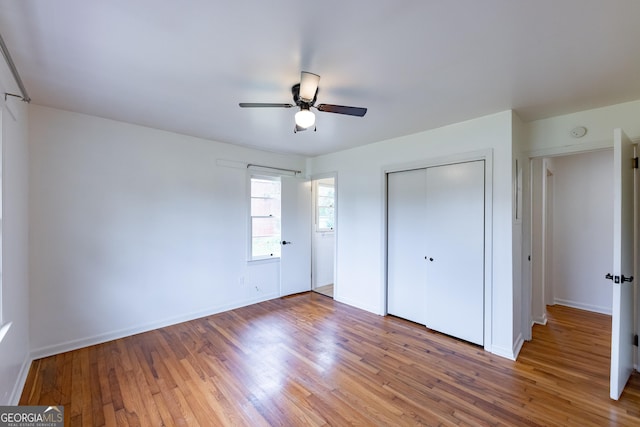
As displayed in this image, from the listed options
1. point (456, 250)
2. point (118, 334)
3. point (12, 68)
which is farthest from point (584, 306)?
point (12, 68)

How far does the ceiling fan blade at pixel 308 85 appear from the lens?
5.82ft

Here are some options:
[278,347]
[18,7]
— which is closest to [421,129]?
[278,347]

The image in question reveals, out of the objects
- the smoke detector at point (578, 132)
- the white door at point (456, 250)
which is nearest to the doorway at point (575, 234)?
the smoke detector at point (578, 132)

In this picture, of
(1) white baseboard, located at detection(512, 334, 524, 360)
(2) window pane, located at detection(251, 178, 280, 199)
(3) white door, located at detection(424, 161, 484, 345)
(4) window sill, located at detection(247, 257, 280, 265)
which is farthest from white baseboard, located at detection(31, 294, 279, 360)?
(1) white baseboard, located at detection(512, 334, 524, 360)

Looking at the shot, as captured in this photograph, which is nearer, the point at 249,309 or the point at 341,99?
the point at 341,99

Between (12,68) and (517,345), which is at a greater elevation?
(12,68)

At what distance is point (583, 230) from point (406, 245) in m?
2.72

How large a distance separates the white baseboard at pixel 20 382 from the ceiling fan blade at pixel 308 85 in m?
2.96

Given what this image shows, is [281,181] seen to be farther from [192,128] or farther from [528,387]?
[528,387]

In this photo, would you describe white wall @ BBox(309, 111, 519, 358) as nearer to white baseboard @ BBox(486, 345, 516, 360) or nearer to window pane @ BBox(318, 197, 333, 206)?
white baseboard @ BBox(486, 345, 516, 360)

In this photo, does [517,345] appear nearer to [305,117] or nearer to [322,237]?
[305,117]

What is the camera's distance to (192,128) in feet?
10.9

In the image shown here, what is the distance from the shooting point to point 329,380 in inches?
91.8

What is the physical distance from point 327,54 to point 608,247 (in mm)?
4696
